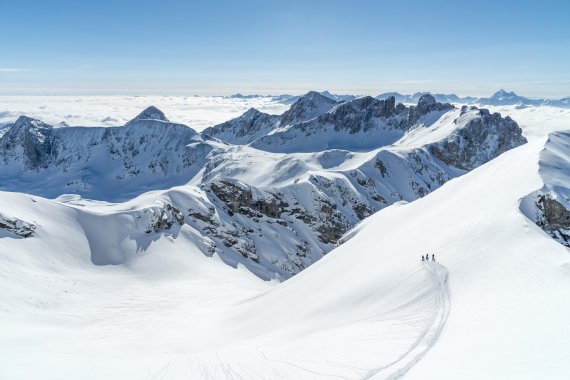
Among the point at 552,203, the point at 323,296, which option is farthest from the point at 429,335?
the point at 552,203

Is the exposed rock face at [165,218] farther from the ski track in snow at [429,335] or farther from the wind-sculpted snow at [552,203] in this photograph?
the wind-sculpted snow at [552,203]

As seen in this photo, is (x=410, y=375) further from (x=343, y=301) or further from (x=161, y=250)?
(x=161, y=250)

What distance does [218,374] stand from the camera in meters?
16.8

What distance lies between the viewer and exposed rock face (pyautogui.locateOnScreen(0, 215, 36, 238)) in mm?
48656

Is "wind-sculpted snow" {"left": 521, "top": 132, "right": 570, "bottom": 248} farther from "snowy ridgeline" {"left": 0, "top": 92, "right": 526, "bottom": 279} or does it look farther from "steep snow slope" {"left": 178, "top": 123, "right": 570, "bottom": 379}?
"snowy ridgeline" {"left": 0, "top": 92, "right": 526, "bottom": 279}

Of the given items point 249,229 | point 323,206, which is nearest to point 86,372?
point 249,229

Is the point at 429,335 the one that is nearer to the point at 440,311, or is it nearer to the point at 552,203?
the point at 440,311

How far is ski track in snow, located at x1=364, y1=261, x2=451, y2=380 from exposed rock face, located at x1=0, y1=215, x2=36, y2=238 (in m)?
51.3

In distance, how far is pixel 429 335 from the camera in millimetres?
16000

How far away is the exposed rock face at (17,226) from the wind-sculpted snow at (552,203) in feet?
185

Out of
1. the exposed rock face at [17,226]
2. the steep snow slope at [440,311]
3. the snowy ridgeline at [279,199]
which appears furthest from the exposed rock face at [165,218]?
the steep snow slope at [440,311]

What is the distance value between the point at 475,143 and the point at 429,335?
188289 millimetres

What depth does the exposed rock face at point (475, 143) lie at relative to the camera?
16812cm

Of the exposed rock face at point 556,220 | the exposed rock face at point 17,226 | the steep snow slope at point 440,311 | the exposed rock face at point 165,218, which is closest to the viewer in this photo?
the steep snow slope at point 440,311
